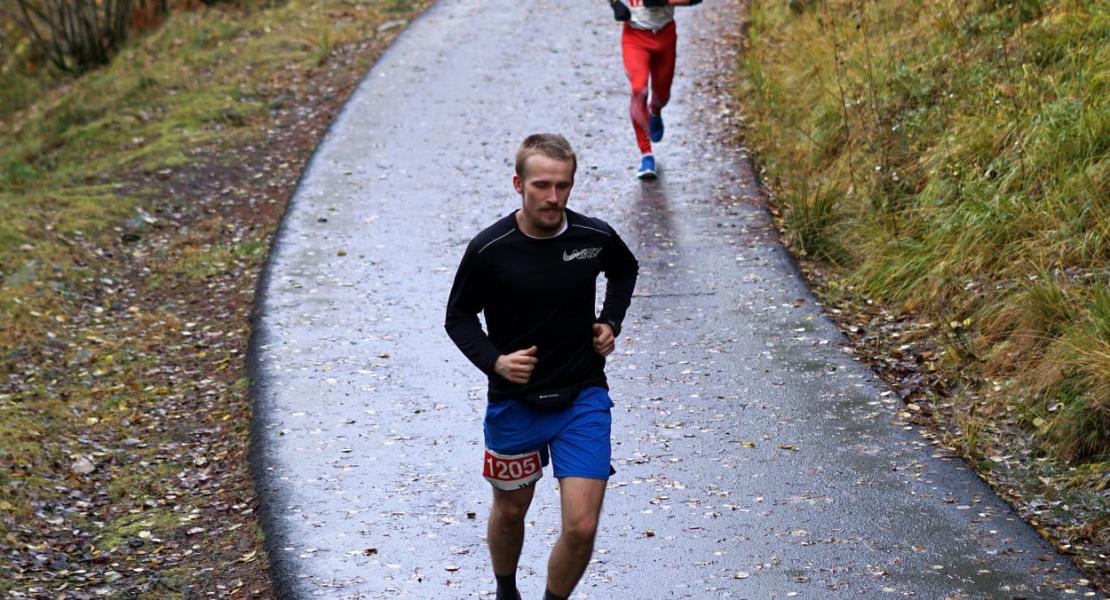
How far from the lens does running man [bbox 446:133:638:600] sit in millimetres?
4594

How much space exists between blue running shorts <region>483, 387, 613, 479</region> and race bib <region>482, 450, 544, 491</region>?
25mm

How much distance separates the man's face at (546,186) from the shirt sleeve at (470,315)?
0.28m

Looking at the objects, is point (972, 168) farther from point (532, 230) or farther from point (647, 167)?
point (532, 230)

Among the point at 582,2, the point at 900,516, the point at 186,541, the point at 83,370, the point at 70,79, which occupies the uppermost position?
the point at 900,516

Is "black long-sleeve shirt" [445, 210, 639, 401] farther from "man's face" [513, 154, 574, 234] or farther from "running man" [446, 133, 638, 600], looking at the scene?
"man's face" [513, 154, 574, 234]

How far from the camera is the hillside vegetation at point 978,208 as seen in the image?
654 centimetres

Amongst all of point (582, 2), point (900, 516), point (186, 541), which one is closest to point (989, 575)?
point (900, 516)

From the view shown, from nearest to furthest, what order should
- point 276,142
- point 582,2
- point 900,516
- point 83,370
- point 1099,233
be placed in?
point 900,516 → point 1099,233 → point 83,370 → point 276,142 → point 582,2

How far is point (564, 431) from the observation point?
4.77 m

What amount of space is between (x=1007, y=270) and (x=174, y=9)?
57.3 ft

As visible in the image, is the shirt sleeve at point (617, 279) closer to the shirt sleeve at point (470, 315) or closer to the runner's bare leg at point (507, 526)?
the shirt sleeve at point (470, 315)

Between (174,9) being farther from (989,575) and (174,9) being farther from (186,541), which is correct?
(989,575)

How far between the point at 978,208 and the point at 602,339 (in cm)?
454

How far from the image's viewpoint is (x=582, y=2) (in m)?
18.5
